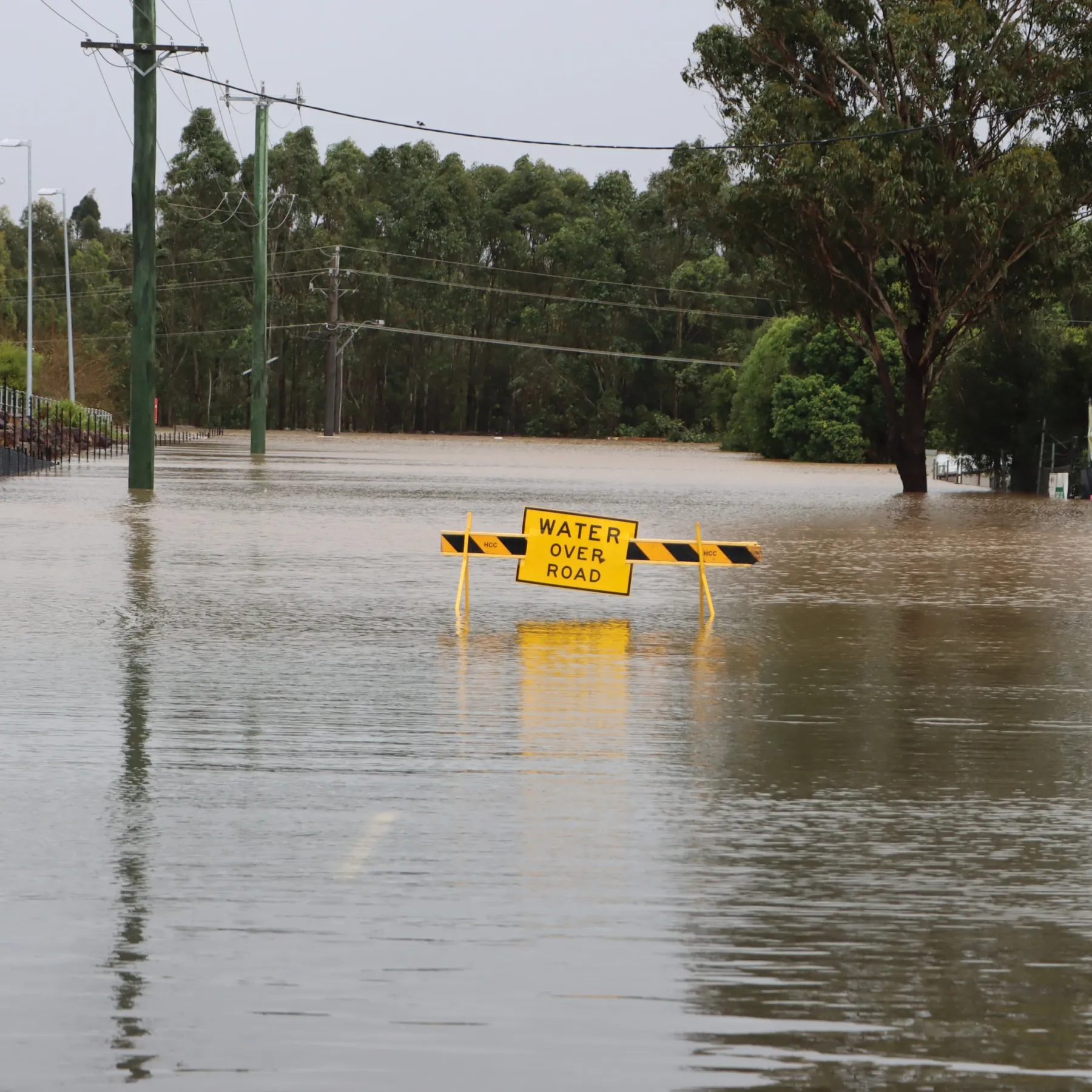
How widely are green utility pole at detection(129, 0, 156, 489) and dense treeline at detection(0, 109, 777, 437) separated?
83513 mm

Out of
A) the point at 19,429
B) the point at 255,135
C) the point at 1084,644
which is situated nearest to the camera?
the point at 1084,644

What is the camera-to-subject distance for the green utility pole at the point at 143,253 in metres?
33.5

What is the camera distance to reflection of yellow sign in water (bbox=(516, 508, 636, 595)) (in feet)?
52.4

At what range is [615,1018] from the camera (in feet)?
17.5

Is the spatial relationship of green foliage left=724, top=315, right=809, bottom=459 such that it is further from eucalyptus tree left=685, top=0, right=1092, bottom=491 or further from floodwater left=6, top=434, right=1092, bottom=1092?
floodwater left=6, top=434, right=1092, bottom=1092

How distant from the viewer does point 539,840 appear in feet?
24.9

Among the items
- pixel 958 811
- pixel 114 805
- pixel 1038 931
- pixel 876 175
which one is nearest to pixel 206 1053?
pixel 1038 931

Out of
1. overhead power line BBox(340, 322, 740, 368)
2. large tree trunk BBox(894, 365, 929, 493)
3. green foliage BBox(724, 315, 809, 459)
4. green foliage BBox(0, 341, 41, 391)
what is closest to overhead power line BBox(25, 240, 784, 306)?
overhead power line BBox(340, 322, 740, 368)

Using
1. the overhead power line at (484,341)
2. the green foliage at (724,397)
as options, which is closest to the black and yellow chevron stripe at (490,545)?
the green foliage at (724,397)

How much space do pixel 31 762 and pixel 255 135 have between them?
5239 cm

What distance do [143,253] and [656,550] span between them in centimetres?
2083

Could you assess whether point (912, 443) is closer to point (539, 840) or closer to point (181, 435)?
point (539, 840)

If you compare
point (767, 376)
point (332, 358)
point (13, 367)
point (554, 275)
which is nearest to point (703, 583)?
point (13, 367)

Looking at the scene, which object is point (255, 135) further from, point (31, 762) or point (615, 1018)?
point (615, 1018)
